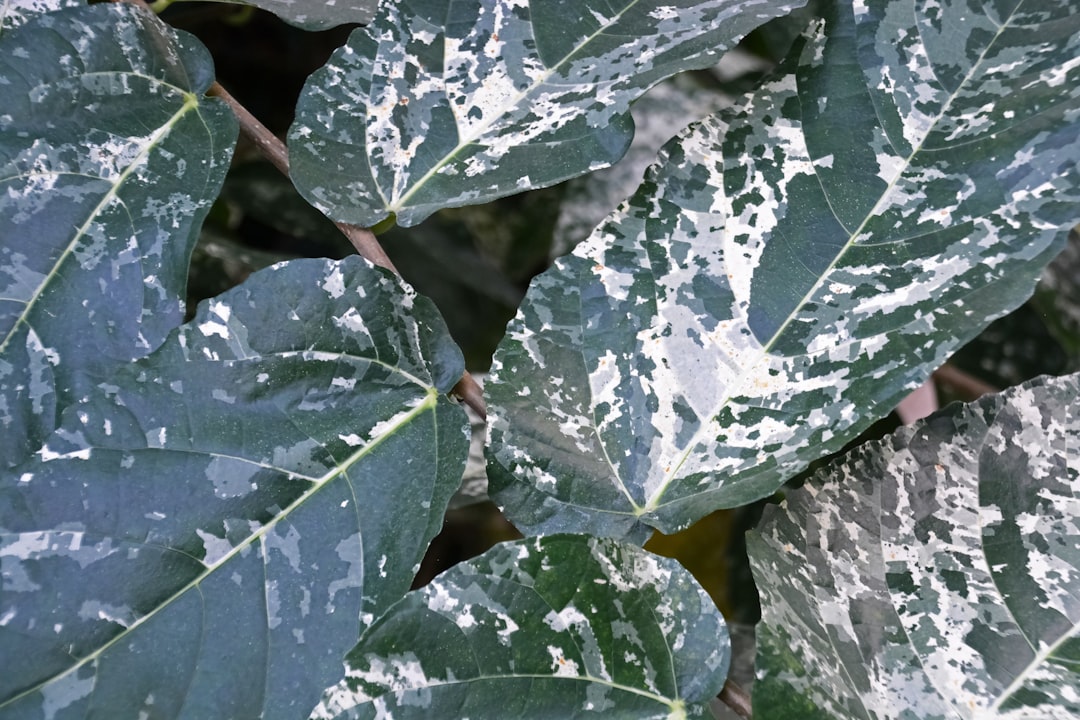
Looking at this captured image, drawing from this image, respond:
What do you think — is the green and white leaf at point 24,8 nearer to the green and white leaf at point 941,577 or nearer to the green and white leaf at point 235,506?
the green and white leaf at point 235,506

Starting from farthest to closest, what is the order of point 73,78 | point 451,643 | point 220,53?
1. point 220,53
2. point 73,78
3. point 451,643

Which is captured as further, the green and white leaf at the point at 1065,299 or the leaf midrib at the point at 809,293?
the green and white leaf at the point at 1065,299

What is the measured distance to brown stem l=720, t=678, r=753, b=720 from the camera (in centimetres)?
48

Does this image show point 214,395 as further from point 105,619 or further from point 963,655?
point 963,655

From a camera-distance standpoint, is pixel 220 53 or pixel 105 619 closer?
pixel 105 619

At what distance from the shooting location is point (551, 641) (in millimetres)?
434

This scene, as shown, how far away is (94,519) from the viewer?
444 millimetres

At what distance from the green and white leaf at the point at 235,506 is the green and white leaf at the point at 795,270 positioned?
0.22ft

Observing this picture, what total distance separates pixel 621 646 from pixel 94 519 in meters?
0.27

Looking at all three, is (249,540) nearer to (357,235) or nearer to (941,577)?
(357,235)

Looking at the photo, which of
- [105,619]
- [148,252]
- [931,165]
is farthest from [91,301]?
[931,165]

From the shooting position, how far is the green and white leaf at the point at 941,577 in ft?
1.41

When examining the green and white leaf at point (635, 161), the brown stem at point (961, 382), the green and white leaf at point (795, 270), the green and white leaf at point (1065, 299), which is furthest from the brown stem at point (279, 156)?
the green and white leaf at point (1065, 299)

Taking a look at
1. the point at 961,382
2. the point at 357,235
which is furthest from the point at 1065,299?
the point at 357,235
